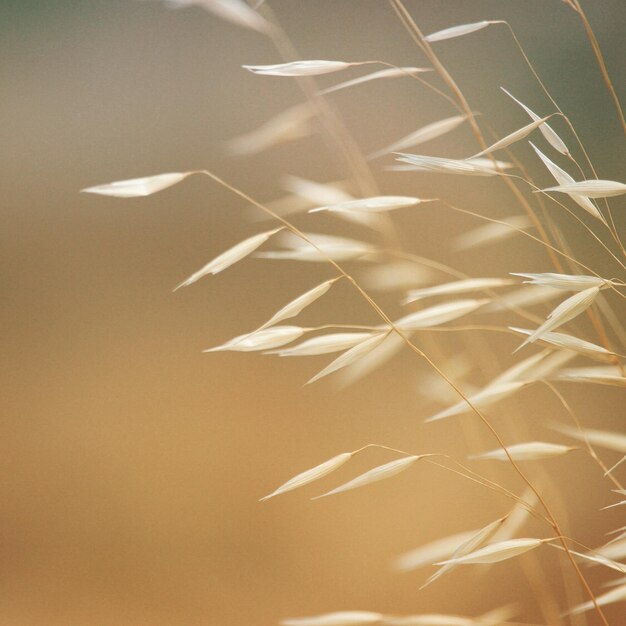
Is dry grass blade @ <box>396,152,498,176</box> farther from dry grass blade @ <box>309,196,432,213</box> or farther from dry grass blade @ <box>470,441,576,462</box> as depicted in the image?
dry grass blade @ <box>470,441,576,462</box>

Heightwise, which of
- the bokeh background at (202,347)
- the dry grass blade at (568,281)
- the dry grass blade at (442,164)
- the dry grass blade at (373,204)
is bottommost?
the bokeh background at (202,347)

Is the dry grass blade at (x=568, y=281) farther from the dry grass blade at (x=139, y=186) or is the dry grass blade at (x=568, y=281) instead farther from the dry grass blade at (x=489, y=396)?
the dry grass blade at (x=139, y=186)

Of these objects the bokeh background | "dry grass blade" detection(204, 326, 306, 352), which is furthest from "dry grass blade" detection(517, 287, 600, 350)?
the bokeh background

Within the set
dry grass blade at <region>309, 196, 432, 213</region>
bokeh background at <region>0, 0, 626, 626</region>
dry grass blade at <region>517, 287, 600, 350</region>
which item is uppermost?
dry grass blade at <region>309, 196, 432, 213</region>

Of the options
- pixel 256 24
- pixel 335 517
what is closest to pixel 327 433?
pixel 335 517

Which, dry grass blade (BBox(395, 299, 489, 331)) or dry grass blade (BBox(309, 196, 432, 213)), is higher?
dry grass blade (BBox(309, 196, 432, 213))

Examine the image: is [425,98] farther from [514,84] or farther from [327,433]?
[327,433]

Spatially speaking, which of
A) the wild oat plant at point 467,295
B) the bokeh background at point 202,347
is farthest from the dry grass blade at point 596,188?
the bokeh background at point 202,347

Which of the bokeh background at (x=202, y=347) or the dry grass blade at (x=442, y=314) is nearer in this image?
the dry grass blade at (x=442, y=314)
